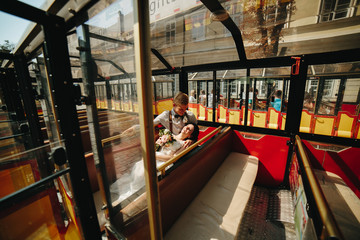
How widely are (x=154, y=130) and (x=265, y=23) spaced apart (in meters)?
2.41

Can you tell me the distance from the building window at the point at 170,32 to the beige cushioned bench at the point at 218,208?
2686mm

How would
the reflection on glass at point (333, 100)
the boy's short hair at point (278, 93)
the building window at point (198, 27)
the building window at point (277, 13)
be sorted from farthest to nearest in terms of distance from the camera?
the boy's short hair at point (278, 93) → the reflection on glass at point (333, 100) → the building window at point (198, 27) → the building window at point (277, 13)

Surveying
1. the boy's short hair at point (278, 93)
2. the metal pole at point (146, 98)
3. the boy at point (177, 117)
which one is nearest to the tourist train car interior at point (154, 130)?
the metal pole at point (146, 98)

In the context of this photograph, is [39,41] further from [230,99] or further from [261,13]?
[230,99]

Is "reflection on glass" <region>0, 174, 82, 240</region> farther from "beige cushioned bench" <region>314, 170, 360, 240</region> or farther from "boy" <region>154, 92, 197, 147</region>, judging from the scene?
"beige cushioned bench" <region>314, 170, 360, 240</region>

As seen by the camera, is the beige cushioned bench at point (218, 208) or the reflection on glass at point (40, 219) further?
the beige cushioned bench at point (218, 208)

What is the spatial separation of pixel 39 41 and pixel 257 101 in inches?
233

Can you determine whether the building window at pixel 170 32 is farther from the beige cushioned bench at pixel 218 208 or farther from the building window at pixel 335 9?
the beige cushioned bench at pixel 218 208

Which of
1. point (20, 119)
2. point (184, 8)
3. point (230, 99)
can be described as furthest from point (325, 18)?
point (20, 119)

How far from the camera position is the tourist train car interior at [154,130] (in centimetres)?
91

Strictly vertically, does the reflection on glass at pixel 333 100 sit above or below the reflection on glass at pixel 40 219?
above

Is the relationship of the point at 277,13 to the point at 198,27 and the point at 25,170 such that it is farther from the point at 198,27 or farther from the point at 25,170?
the point at 25,170

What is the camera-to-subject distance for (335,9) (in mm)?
1885

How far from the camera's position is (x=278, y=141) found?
296 cm
